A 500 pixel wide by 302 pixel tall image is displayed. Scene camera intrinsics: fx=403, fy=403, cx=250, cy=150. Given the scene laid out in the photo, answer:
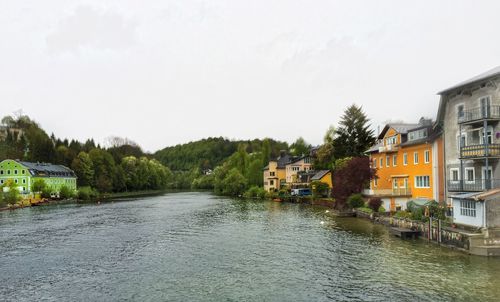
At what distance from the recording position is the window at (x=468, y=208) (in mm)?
31141

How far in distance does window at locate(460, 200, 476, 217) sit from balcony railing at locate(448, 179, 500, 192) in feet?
8.53

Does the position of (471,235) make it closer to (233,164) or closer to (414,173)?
(414,173)

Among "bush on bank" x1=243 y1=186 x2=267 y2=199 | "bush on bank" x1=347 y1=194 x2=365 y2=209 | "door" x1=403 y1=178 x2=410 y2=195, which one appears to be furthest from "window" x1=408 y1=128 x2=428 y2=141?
"bush on bank" x1=243 y1=186 x2=267 y2=199

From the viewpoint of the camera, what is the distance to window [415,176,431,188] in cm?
4533

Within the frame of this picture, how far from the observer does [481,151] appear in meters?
34.4

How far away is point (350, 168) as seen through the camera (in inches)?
2213

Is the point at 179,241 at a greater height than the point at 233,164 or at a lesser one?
lesser

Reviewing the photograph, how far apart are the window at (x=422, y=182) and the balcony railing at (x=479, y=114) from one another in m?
10.2

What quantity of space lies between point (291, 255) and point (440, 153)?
72.2 ft

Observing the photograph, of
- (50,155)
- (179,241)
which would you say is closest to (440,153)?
(179,241)

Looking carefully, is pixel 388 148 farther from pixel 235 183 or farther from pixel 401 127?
pixel 235 183

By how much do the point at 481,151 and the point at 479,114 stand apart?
11.2 feet

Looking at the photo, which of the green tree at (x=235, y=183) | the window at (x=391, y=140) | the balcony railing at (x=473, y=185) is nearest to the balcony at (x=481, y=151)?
the balcony railing at (x=473, y=185)

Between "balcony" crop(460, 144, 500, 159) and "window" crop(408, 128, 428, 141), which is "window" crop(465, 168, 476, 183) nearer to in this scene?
"balcony" crop(460, 144, 500, 159)
